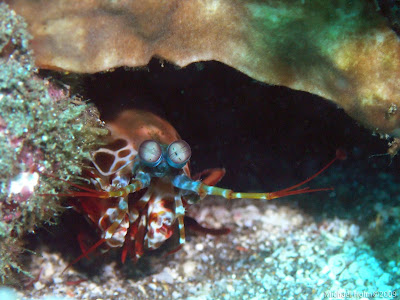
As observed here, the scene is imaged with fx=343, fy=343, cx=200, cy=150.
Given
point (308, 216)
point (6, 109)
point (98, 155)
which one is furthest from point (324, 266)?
point (6, 109)

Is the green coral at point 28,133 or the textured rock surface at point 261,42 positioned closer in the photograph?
the green coral at point 28,133

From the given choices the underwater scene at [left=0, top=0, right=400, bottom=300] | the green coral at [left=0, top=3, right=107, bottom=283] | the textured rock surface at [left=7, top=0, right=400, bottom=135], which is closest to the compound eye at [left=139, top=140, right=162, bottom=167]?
the underwater scene at [left=0, top=0, right=400, bottom=300]

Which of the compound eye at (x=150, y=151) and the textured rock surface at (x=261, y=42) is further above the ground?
the textured rock surface at (x=261, y=42)

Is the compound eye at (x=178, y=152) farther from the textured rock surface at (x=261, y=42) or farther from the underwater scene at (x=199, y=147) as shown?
the textured rock surface at (x=261, y=42)

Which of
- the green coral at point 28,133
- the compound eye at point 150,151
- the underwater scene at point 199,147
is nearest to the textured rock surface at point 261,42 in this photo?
the underwater scene at point 199,147

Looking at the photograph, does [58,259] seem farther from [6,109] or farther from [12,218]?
[6,109]

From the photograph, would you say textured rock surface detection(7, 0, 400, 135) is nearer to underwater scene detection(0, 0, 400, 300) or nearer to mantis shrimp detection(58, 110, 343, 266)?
underwater scene detection(0, 0, 400, 300)

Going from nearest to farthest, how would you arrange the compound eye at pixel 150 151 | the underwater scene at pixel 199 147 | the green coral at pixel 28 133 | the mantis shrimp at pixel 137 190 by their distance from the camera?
the green coral at pixel 28 133
the underwater scene at pixel 199 147
the compound eye at pixel 150 151
the mantis shrimp at pixel 137 190

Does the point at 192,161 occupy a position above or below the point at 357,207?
above
